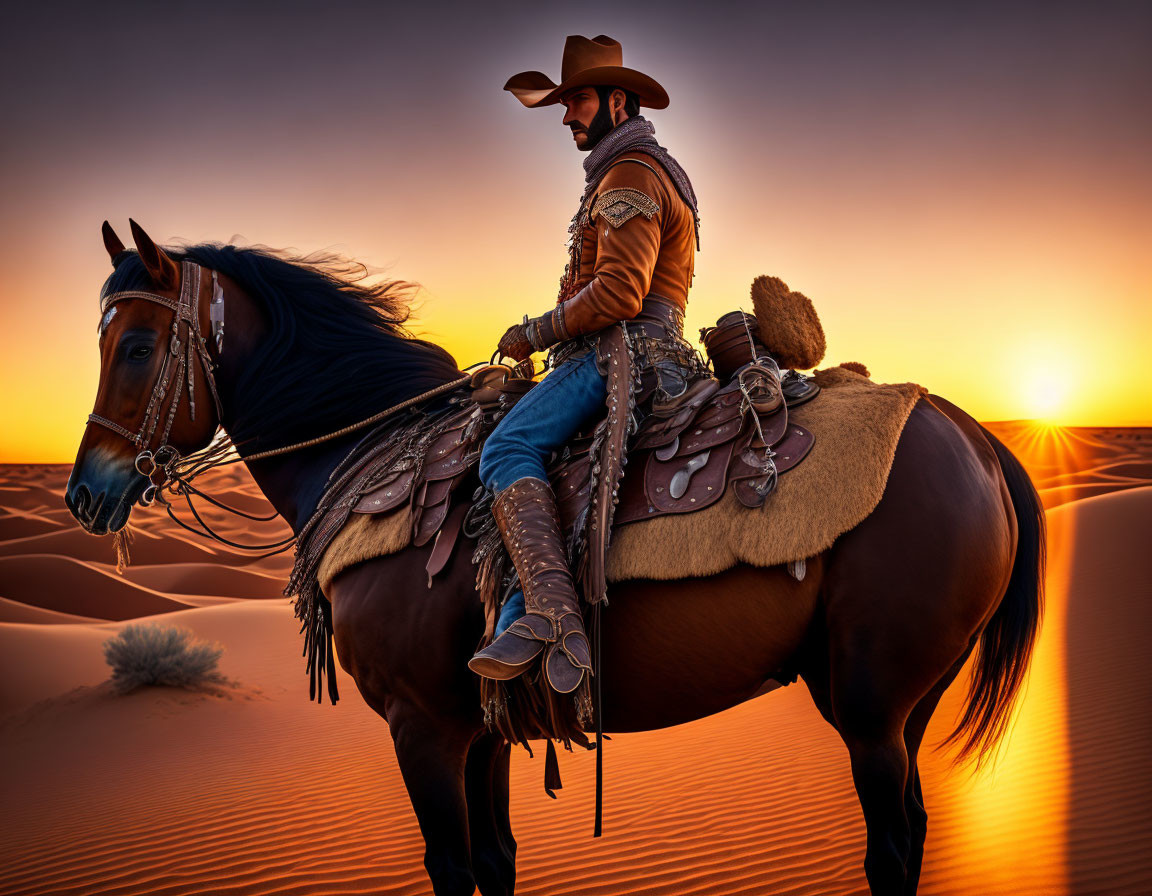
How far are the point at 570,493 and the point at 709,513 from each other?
1.86 feet

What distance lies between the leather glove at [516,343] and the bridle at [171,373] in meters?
1.45

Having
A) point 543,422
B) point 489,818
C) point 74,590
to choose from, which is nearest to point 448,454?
point 543,422

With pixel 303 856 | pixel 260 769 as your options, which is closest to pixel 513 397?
pixel 303 856

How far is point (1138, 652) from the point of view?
9.34 metres

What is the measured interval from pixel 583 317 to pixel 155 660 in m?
9.98

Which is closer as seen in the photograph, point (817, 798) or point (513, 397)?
point (513, 397)

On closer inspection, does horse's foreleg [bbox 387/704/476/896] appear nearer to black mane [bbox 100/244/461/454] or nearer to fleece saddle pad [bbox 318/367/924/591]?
fleece saddle pad [bbox 318/367/924/591]

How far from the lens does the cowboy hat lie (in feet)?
10.7

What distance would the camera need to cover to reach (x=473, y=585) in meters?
2.95

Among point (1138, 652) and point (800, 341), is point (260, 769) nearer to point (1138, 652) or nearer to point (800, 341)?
point (800, 341)

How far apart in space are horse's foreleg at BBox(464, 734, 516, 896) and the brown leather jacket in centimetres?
191

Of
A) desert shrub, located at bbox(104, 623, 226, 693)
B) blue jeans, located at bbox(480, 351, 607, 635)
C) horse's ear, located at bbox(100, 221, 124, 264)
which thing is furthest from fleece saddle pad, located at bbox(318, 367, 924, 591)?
desert shrub, located at bbox(104, 623, 226, 693)

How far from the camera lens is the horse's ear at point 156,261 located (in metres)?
3.26

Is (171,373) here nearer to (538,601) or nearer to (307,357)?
(307,357)
